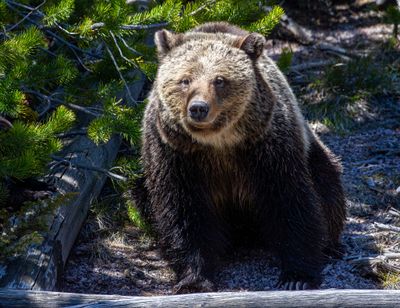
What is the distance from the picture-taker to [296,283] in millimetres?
5387


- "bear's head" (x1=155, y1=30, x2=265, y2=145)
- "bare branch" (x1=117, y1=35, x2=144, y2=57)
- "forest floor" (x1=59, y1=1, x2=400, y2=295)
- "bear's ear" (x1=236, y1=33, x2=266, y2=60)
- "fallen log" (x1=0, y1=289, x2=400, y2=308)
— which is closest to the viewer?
"fallen log" (x1=0, y1=289, x2=400, y2=308)

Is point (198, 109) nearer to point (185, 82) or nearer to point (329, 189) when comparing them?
point (185, 82)

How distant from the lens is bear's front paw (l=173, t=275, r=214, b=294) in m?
5.36

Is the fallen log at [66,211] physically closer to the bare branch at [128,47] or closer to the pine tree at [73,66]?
the pine tree at [73,66]

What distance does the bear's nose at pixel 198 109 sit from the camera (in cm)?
469

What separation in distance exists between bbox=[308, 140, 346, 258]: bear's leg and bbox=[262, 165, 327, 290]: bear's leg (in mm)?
399

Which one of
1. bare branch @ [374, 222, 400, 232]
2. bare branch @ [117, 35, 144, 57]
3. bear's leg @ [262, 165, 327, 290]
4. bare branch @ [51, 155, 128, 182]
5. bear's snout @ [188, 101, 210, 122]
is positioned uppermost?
bare branch @ [117, 35, 144, 57]

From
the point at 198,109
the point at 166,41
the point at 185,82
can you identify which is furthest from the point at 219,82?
the point at 166,41

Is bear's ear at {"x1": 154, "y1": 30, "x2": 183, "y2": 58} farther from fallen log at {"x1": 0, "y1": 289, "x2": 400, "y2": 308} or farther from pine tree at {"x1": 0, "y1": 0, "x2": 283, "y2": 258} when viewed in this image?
Result: fallen log at {"x1": 0, "y1": 289, "x2": 400, "y2": 308}

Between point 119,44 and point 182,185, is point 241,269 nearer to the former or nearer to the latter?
point 182,185

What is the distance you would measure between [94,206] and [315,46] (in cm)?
466

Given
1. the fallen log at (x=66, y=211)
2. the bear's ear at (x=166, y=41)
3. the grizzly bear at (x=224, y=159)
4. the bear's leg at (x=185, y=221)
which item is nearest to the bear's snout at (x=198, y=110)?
the grizzly bear at (x=224, y=159)

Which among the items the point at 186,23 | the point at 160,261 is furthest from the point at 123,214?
the point at 186,23

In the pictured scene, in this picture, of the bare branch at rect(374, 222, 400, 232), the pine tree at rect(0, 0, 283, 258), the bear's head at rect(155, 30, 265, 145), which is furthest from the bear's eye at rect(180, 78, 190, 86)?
the bare branch at rect(374, 222, 400, 232)
